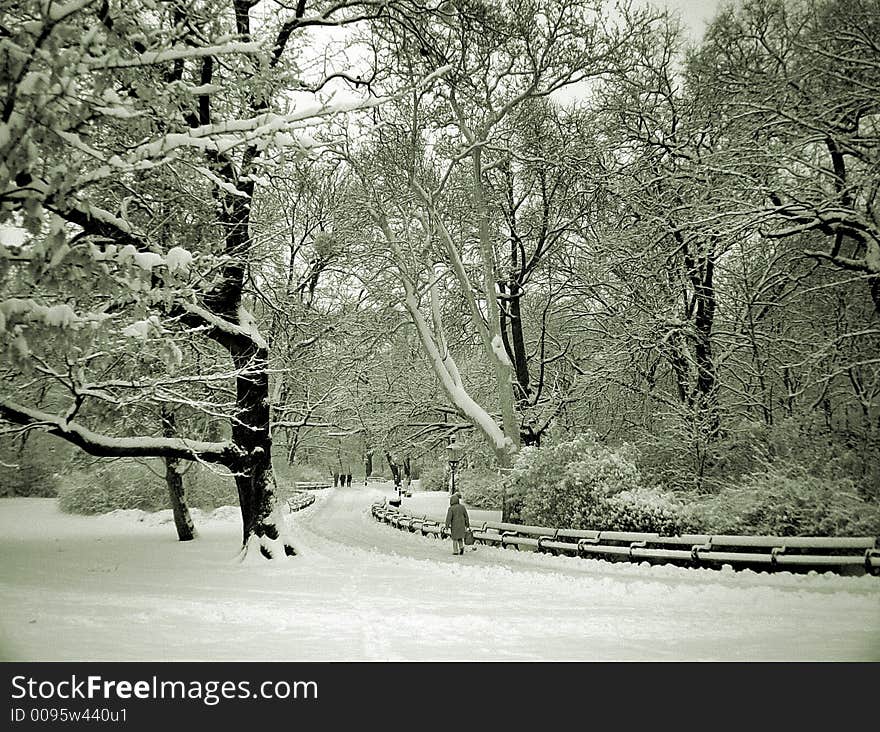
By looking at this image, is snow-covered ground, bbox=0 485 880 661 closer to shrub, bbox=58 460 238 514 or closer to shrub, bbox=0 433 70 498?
shrub, bbox=0 433 70 498

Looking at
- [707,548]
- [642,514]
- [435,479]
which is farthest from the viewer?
[435,479]

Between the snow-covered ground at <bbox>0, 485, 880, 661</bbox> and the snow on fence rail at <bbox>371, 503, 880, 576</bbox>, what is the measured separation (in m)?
0.42

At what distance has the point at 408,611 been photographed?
7125mm

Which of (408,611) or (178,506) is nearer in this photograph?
(408,611)

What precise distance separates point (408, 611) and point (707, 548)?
7198 mm

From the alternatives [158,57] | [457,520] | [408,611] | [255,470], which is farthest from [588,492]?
[158,57]

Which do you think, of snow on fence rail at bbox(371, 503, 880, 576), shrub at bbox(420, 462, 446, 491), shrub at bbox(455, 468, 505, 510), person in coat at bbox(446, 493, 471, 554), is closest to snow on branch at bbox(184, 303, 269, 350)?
person in coat at bbox(446, 493, 471, 554)

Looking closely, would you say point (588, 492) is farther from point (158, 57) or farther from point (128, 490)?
point (128, 490)

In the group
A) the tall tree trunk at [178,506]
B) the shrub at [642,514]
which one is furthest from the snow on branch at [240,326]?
the shrub at [642,514]

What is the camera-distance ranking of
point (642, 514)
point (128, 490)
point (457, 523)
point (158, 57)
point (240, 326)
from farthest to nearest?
Answer: point (128, 490)
point (457, 523)
point (642, 514)
point (240, 326)
point (158, 57)

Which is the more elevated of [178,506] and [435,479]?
[178,506]

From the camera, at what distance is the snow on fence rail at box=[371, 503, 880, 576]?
32.8ft
